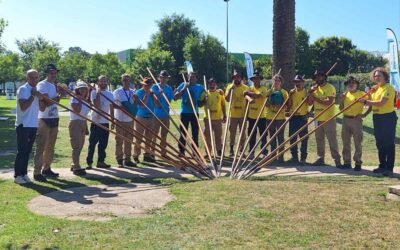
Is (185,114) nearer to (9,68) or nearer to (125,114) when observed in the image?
(125,114)

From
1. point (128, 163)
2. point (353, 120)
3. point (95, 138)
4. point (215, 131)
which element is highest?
point (353, 120)

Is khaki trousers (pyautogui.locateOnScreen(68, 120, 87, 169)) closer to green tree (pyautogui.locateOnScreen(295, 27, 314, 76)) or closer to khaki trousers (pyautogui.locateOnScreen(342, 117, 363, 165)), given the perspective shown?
khaki trousers (pyautogui.locateOnScreen(342, 117, 363, 165))

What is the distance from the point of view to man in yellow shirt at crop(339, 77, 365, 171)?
9.38m

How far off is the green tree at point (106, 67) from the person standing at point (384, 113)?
5127 cm

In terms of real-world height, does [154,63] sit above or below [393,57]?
above

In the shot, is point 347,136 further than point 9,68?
No

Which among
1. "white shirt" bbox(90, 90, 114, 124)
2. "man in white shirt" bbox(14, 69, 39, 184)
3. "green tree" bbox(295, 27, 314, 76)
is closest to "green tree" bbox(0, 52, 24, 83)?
"green tree" bbox(295, 27, 314, 76)

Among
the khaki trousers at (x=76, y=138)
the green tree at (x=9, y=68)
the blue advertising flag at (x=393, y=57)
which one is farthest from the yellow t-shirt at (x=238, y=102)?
the green tree at (x=9, y=68)

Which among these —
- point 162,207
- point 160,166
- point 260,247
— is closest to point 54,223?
point 162,207

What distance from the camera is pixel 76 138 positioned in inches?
358

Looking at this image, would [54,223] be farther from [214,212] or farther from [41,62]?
[41,62]

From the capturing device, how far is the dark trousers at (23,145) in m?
7.95

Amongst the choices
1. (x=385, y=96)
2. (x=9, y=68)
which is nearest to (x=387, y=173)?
(x=385, y=96)

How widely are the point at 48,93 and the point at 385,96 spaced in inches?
236
